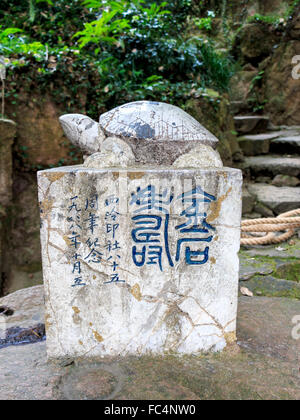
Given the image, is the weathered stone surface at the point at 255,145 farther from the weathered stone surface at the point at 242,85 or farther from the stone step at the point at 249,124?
the weathered stone surface at the point at 242,85

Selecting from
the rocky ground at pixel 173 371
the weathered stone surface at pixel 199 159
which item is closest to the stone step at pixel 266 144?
the rocky ground at pixel 173 371

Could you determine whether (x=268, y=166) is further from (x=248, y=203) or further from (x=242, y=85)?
(x=242, y=85)

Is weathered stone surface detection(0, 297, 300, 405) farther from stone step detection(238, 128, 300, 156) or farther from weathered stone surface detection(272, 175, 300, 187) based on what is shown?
stone step detection(238, 128, 300, 156)

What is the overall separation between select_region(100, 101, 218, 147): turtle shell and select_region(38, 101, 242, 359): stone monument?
27cm

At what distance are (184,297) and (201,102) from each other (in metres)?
3.08

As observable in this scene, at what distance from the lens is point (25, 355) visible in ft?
5.28

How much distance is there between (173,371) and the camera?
1413mm

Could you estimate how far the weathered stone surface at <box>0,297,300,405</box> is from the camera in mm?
1281

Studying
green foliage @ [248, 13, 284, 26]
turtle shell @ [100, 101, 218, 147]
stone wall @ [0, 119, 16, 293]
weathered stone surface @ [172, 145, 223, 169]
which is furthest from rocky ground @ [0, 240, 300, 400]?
green foliage @ [248, 13, 284, 26]

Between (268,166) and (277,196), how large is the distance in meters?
0.73

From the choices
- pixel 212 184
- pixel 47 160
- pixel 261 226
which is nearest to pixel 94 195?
pixel 212 184

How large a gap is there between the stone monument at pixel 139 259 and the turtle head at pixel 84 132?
1.61 ft

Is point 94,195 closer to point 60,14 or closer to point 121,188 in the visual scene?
point 121,188

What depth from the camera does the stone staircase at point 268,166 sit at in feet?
11.8
